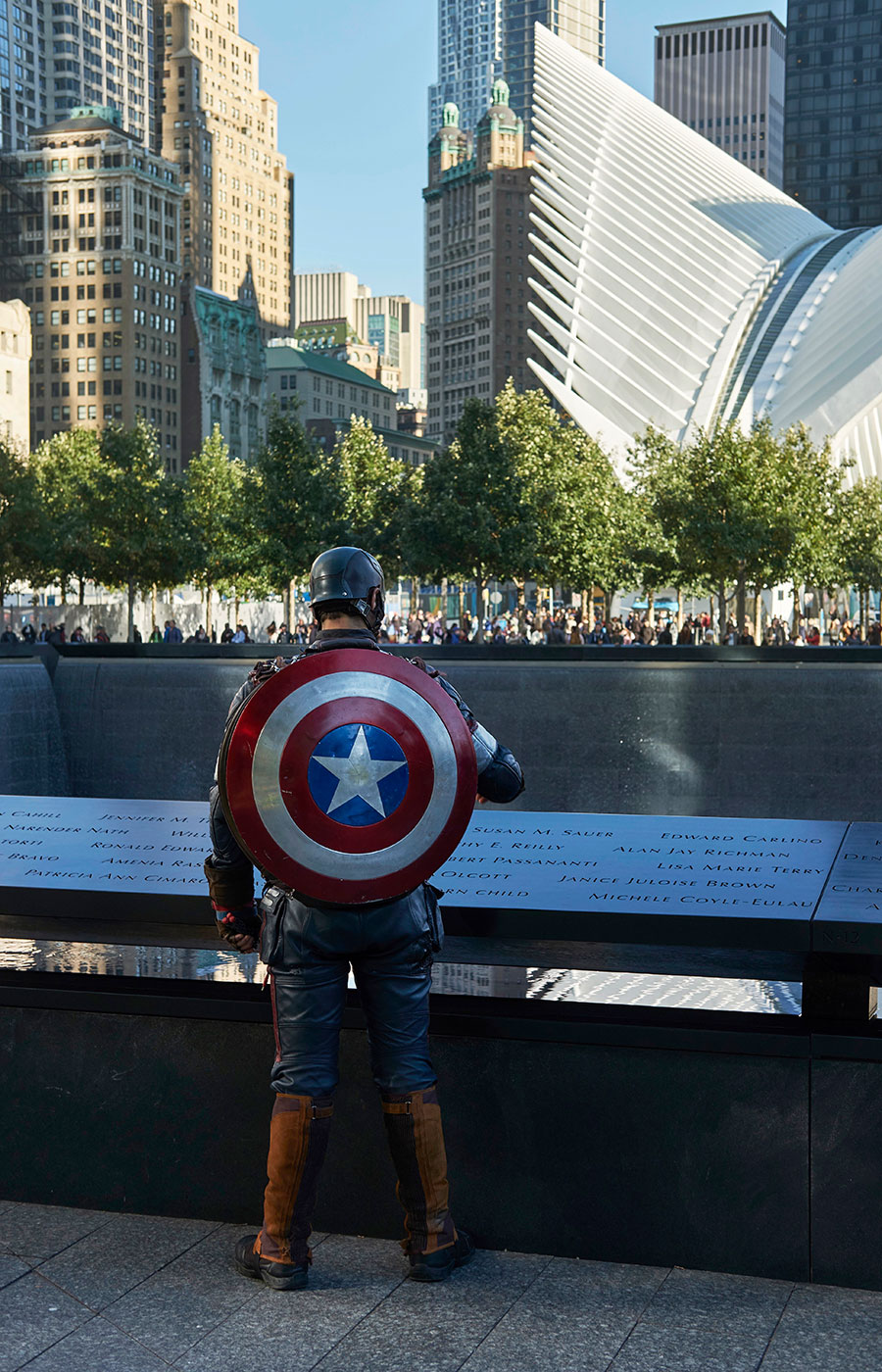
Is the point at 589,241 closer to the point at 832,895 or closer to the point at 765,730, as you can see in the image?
the point at 765,730

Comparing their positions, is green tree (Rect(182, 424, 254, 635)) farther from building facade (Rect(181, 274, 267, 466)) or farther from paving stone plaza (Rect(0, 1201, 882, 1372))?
building facade (Rect(181, 274, 267, 466))

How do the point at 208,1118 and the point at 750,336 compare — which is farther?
the point at 750,336

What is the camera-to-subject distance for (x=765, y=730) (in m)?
13.3

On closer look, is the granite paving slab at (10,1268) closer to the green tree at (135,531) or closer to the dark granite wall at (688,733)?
the dark granite wall at (688,733)

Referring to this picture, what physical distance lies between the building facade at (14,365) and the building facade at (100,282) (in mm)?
32388

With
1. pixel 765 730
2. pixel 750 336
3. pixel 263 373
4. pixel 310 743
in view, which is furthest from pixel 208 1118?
pixel 263 373

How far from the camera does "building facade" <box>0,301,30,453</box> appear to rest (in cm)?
11156

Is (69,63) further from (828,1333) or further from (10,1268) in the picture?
(828,1333)

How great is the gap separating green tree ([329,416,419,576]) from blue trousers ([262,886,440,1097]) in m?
40.1

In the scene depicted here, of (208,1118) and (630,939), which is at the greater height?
(630,939)

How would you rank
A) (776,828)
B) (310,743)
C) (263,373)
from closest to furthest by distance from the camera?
(310,743) < (776,828) < (263,373)

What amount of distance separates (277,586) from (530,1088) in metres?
47.8

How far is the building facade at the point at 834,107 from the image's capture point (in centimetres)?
16925

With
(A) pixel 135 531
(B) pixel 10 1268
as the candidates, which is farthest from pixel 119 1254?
(A) pixel 135 531
